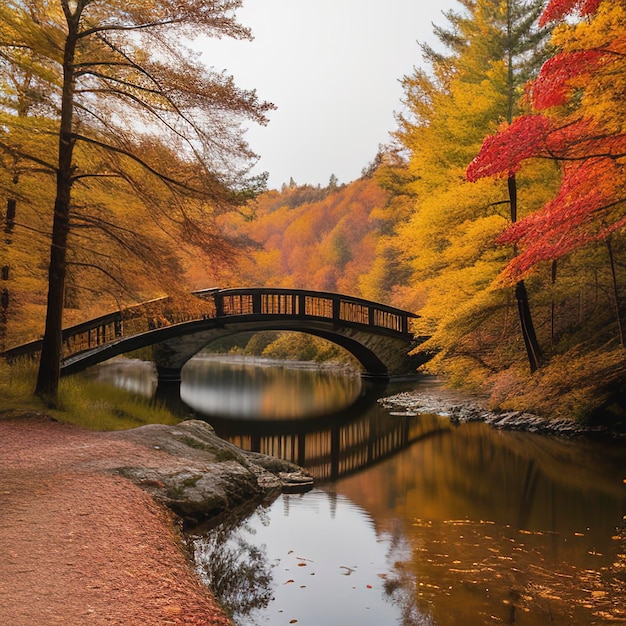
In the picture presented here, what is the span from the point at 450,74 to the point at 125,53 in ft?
57.0

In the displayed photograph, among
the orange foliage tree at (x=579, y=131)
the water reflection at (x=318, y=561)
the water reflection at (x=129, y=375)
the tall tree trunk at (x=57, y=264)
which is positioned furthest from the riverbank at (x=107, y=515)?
the water reflection at (x=129, y=375)

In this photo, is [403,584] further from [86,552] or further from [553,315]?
[553,315]

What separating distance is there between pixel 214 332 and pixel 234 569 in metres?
14.7

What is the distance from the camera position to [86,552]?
157 inches

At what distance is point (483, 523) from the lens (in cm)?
677

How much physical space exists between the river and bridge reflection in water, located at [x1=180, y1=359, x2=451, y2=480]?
0.10 meters

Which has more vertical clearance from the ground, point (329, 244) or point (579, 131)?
point (329, 244)

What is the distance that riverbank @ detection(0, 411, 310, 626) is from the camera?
3363 mm

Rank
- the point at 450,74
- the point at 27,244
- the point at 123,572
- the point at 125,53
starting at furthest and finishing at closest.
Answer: the point at 450,74, the point at 27,244, the point at 125,53, the point at 123,572

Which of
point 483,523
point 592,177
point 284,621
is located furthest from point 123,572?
point 592,177

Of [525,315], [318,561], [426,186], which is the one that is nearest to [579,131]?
[525,315]

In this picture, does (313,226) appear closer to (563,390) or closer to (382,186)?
(382,186)

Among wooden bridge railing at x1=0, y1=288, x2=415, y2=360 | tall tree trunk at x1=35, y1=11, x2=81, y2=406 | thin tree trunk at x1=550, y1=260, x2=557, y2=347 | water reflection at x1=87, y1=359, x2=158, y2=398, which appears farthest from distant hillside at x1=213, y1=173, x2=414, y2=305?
tall tree trunk at x1=35, y1=11, x2=81, y2=406

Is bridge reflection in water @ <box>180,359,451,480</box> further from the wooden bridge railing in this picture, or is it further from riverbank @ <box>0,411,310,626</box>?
riverbank @ <box>0,411,310,626</box>
